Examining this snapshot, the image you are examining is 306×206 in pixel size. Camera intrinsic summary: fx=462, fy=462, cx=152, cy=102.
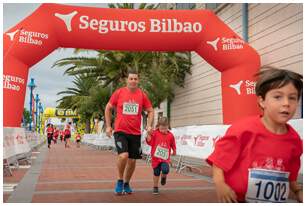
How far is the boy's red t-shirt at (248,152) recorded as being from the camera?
265 cm

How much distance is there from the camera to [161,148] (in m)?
7.96

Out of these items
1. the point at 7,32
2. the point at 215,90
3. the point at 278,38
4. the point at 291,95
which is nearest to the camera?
the point at 291,95

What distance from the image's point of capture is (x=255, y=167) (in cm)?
267

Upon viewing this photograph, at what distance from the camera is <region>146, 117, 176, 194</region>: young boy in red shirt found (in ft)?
25.4

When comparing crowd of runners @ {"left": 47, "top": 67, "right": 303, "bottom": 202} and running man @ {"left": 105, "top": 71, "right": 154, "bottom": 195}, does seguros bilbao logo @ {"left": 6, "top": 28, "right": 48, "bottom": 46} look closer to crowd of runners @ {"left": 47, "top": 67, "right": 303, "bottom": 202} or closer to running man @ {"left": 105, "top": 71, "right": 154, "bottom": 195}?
running man @ {"left": 105, "top": 71, "right": 154, "bottom": 195}

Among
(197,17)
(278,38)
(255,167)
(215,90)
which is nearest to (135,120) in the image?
(255,167)

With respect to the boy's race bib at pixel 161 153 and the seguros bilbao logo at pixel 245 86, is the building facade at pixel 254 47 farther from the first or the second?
the boy's race bib at pixel 161 153

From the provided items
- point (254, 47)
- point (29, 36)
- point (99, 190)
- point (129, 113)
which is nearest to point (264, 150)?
point (129, 113)

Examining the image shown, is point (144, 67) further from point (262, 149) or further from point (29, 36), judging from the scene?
point (262, 149)

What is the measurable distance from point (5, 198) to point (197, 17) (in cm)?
719

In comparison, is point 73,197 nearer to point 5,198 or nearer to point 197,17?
point 5,198

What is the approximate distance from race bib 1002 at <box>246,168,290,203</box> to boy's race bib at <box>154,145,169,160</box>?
5099 millimetres

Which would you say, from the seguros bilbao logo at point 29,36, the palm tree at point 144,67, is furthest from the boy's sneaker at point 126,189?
the palm tree at point 144,67

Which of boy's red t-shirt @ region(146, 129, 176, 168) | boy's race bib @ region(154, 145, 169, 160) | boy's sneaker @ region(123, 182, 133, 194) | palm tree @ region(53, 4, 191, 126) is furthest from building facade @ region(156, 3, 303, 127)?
boy's sneaker @ region(123, 182, 133, 194)
